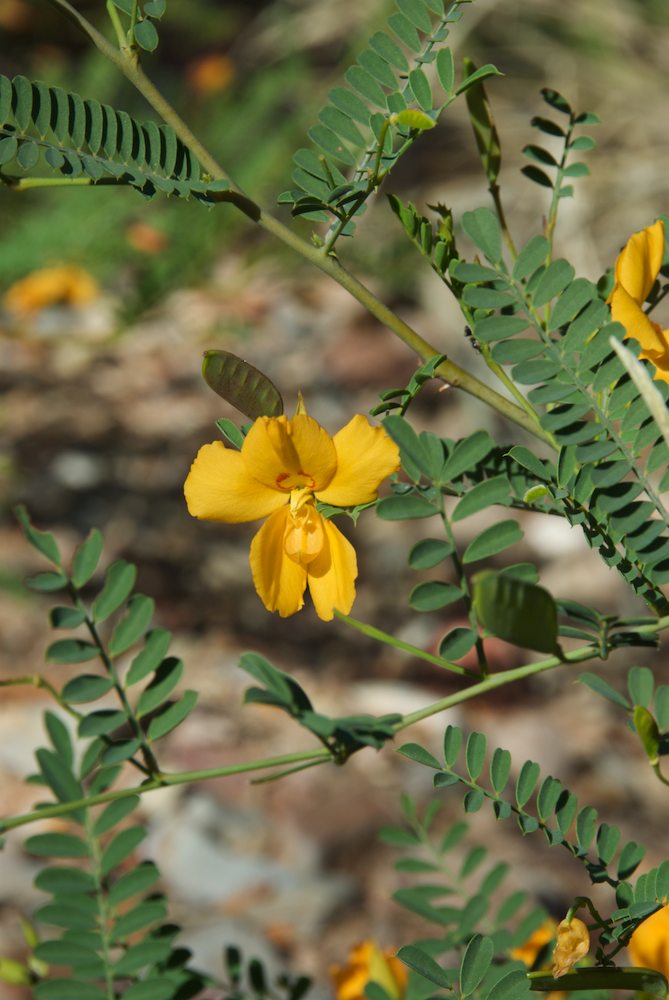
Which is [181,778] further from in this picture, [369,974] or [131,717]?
[369,974]

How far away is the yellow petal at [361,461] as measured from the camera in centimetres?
51

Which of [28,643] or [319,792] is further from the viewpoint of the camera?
[28,643]

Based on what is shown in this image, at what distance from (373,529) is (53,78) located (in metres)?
1.34

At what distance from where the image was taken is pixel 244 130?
2947 mm

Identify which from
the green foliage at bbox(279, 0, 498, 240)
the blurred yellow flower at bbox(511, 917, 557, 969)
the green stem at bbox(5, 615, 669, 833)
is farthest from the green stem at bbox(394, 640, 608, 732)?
the blurred yellow flower at bbox(511, 917, 557, 969)

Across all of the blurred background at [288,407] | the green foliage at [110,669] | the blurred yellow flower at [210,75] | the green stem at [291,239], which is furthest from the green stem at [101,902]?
the blurred yellow flower at [210,75]

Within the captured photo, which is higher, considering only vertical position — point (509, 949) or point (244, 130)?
point (244, 130)

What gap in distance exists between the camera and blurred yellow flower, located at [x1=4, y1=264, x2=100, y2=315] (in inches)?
93.8

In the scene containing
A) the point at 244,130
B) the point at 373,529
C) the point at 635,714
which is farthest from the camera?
the point at 244,130

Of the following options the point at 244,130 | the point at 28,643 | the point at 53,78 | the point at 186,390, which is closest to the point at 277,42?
the point at 244,130

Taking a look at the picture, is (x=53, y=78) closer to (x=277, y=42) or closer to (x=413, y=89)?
(x=277, y=42)

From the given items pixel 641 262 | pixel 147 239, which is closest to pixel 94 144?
pixel 641 262

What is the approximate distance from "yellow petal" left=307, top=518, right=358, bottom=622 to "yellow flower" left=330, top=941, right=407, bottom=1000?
0.95ft

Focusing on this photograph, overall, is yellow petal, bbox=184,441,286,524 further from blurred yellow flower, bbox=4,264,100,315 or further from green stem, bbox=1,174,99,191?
blurred yellow flower, bbox=4,264,100,315
